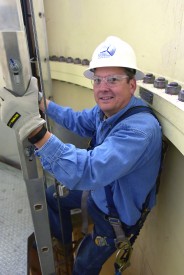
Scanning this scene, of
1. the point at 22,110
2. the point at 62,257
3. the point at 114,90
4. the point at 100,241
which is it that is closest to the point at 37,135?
the point at 22,110

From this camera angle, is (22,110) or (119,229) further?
(119,229)

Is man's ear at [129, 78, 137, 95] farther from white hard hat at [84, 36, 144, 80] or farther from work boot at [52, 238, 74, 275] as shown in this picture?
work boot at [52, 238, 74, 275]

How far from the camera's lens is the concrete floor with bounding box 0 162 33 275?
3.36ft

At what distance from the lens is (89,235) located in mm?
1191

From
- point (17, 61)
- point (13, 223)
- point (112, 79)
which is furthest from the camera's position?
point (13, 223)

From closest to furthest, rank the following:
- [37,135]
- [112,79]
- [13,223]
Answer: [37,135], [112,79], [13,223]

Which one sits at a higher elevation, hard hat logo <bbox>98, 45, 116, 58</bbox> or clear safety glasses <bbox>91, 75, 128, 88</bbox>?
hard hat logo <bbox>98, 45, 116, 58</bbox>

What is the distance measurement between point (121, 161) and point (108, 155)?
0.16ft

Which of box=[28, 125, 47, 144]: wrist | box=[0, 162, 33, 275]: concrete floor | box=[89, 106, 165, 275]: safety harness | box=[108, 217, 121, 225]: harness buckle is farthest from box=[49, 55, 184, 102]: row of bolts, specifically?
box=[0, 162, 33, 275]: concrete floor

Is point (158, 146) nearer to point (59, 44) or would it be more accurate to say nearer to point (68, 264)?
point (68, 264)

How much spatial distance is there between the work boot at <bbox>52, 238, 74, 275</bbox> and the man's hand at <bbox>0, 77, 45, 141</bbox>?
0.98 meters

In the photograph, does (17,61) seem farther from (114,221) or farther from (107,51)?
(114,221)

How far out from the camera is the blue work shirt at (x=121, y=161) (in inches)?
30.3

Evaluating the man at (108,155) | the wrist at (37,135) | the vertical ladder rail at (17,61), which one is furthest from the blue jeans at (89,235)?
the wrist at (37,135)
